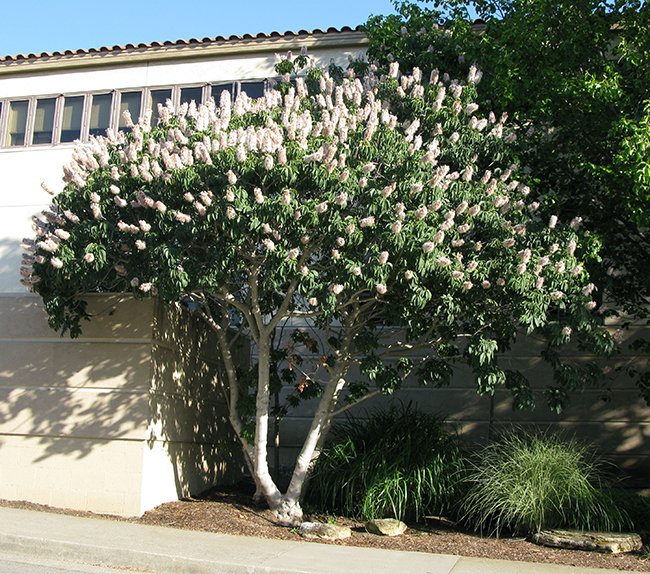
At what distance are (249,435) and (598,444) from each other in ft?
19.4

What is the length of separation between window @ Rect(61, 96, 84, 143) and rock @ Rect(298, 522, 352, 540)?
9044 millimetres

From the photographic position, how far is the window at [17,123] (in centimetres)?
1276

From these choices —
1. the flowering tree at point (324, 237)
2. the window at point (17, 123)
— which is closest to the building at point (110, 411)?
the flowering tree at point (324, 237)

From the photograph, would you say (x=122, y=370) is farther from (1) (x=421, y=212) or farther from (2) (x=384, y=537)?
(1) (x=421, y=212)

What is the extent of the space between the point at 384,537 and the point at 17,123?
1093 cm

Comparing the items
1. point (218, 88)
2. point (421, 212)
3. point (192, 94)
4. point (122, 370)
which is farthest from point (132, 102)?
point (421, 212)

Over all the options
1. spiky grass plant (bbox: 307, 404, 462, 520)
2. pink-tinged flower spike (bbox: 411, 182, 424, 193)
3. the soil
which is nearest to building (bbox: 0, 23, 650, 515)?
the soil

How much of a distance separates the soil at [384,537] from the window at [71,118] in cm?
721

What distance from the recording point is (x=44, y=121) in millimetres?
12797

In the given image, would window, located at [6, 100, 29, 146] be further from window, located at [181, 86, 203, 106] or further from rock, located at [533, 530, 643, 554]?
rock, located at [533, 530, 643, 554]

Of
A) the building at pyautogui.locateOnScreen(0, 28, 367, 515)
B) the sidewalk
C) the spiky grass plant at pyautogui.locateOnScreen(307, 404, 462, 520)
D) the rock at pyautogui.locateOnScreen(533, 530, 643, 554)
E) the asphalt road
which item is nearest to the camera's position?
the asphalt road

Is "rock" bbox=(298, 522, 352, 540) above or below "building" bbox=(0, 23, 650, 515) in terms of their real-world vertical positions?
below

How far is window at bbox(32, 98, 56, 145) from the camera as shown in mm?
12664

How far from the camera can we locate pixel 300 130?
24.4ft
